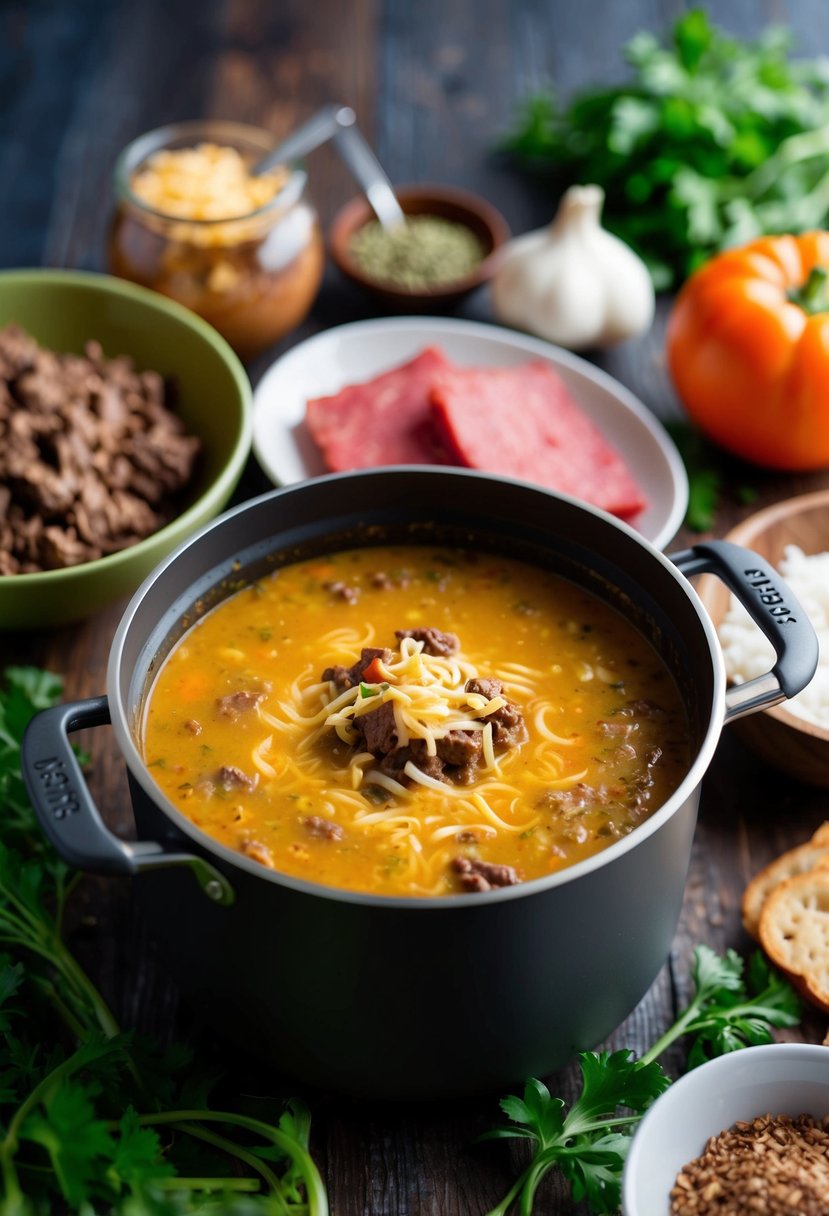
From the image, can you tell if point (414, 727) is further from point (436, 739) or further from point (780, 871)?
point (780, 871)

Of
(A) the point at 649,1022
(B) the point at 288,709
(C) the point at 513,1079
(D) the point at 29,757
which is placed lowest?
(A) the point at 649,1022

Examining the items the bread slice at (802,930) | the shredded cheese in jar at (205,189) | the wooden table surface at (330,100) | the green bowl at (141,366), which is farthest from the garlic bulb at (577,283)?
the bread slice at (802,930)

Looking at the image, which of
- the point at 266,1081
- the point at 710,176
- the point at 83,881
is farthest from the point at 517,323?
the point at 266,1081

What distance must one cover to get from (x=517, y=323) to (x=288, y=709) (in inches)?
89.4

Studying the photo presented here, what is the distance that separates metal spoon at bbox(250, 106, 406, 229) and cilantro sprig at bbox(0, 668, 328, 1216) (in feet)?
7.57

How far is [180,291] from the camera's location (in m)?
4.48

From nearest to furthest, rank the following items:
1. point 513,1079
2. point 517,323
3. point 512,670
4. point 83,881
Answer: point 513,1079 → point 512,670 → point 83,881 → point 517,323

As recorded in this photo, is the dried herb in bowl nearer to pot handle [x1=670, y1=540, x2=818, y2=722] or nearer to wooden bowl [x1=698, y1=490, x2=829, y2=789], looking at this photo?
wooden bowl [x1=698, y1=490, x2=829, y2=789]

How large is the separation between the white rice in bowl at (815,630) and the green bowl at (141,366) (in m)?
1.44

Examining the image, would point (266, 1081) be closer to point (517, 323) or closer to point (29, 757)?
point (29, 757)

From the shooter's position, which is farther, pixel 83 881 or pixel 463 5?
pixel 463 5

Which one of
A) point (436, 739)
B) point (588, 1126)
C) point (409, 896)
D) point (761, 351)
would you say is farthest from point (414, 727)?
point (761, 351)

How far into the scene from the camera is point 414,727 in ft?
8.77

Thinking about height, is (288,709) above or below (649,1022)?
above
